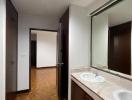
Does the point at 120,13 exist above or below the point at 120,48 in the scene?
above

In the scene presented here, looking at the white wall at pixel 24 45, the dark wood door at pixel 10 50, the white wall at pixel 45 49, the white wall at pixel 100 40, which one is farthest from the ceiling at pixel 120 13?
the white wall at pixel 45 49

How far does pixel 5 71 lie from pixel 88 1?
207cm

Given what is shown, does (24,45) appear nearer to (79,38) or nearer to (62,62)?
(62,62)

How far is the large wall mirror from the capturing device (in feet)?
4.97

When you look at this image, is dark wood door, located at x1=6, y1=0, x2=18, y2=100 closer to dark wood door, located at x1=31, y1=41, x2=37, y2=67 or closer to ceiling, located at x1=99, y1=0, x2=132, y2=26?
ceiling, located at x1=99, y1=0, x2=132, y2=26

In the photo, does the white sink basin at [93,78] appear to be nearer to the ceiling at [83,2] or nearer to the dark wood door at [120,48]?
the dark wood door at [120,48]

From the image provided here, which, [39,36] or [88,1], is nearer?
[88,1]

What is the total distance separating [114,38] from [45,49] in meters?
5.19

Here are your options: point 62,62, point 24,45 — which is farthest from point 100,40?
point 24,45

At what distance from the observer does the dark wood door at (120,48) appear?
152 cm

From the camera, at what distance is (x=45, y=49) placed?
256 inches

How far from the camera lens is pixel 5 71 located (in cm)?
176

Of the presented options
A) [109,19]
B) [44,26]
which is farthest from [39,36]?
[109,19]

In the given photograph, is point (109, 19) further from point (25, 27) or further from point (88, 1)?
point (25, 27)
